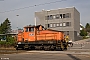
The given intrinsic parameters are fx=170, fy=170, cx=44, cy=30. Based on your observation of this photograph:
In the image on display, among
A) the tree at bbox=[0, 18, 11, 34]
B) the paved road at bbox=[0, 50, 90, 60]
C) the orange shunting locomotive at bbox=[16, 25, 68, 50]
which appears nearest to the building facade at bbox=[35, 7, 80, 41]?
the tree at bbox=[0, 18, 11, 34]

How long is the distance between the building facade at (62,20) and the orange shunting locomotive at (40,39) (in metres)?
43.4

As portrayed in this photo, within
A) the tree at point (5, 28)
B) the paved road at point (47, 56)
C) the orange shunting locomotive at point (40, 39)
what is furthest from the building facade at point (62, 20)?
the paved road at point (47, 56)

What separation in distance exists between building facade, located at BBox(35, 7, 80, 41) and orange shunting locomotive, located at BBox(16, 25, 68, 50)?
43.4 metres

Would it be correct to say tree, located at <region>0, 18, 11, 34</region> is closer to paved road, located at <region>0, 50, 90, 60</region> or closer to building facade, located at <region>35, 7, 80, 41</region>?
building facade, located at <region>35, 7, 80, 41</region>

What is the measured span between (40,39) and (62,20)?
1806 inches

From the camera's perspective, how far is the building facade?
69594 millimetres

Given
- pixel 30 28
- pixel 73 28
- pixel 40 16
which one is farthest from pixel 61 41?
pixel 40 16

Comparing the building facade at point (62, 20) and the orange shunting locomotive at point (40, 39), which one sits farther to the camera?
the building facade at point (62, 20)

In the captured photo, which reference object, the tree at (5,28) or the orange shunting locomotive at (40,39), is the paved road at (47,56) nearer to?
the orange shunting locomotive at (40,39)

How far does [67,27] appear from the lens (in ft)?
231

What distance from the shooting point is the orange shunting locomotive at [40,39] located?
2603 centimetres

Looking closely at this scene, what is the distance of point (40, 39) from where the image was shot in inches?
1061

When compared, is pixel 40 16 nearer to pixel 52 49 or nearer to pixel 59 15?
pixel 59 15

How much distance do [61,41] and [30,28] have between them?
531cm
